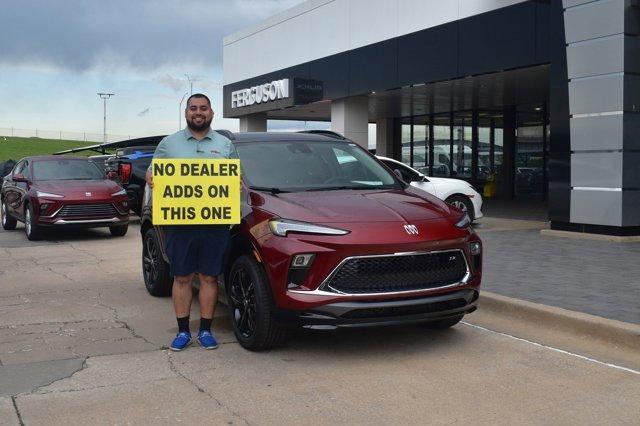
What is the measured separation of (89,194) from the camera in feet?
43.1

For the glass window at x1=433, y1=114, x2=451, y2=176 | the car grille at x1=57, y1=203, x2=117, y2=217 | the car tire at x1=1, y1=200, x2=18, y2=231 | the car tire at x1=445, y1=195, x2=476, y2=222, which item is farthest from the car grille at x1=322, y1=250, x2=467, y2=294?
the glass window at x1=433, y1=114, x2=451, y2=176

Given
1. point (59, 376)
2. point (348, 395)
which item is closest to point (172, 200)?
point (59, 376)

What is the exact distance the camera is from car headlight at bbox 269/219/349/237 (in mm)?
4945

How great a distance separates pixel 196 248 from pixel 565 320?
3.27 meters

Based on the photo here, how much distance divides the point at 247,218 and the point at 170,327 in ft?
4.84

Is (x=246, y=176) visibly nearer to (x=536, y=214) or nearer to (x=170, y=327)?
(x=170, y=327)

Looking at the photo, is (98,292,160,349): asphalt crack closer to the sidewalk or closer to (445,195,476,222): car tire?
the sidewalk

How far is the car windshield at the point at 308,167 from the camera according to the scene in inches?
235

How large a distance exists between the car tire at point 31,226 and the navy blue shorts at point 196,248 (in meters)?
8.60

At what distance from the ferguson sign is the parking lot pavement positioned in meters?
18.4

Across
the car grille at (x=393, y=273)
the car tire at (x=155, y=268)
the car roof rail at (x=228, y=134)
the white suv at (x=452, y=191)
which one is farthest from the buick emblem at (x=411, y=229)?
the white suv at (x=452, y=191)

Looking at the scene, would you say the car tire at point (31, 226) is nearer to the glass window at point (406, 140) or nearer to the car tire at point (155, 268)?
the car tire at point (155, 268)

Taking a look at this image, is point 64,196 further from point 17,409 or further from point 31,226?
point 17,409

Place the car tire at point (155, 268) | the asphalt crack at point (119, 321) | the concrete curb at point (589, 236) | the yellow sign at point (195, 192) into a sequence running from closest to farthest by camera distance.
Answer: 1. the yellow sign at point (195, 192)
2. the asphalt crack at point (119, 321)
3. the car tire at point (155, 268)
4. the concrete curb at point (589, 236)
